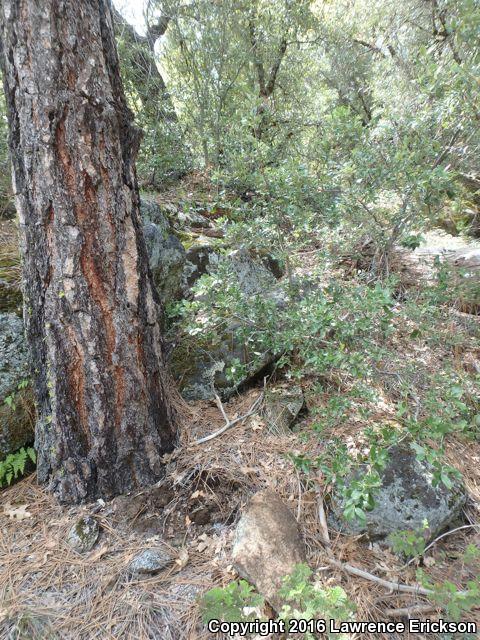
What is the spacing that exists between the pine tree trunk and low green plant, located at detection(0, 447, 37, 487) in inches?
4.1

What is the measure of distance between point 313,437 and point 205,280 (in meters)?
1.27

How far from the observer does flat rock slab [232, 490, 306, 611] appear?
4.91ft

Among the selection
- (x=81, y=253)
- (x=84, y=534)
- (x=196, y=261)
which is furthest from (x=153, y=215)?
(x=84, y=534)

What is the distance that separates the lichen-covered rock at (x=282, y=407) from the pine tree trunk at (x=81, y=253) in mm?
813

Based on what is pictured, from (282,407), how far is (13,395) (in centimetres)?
177

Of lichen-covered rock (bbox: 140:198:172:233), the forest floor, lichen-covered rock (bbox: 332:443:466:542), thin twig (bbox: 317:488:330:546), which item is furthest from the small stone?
lichen-covered rock (bbox: 140:198:172:233)

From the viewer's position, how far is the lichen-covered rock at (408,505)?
1.75 m

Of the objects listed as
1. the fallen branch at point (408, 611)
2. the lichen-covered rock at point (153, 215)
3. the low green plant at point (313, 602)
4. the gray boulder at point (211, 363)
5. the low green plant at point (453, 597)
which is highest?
the lichen-covered rock at point (153, 215)

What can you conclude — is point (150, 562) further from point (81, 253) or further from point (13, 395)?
point (81, 253)

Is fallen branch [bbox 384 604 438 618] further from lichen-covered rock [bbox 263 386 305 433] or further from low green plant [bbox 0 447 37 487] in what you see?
low green plant [bbox 0 447 37 487]

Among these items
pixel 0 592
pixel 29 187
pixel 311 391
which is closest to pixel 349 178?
pixel 311 391

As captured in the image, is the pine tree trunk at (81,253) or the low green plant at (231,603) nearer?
the low green plant at (231,603)

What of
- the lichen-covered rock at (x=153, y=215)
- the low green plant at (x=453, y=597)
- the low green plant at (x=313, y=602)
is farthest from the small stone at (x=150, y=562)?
the lichen-covered rock at (x=153, y=215)

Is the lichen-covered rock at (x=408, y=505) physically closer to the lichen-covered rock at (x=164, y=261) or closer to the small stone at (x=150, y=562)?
the small stone at (x=150, y=562)
